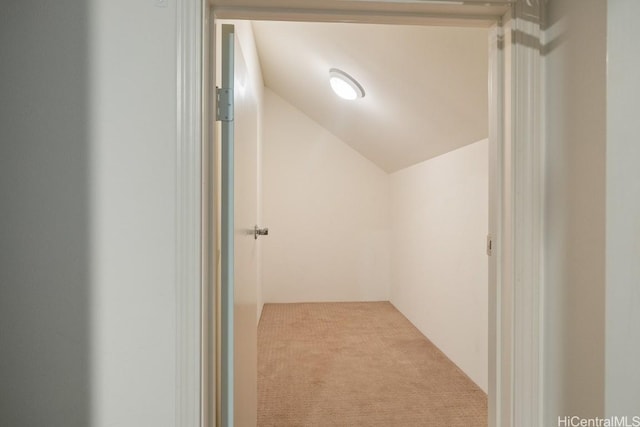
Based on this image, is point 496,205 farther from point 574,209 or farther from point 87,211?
point 87,211

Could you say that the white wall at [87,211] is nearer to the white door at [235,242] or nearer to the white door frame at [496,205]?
the white door frame at [496,205]

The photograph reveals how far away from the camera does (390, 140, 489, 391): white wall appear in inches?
89.5

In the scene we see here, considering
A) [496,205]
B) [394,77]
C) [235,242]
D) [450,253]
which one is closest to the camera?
[496,205]

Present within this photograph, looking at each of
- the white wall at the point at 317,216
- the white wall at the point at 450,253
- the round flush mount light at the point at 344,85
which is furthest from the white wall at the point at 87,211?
the white wall at the point at 317,216

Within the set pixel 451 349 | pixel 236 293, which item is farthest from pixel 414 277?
pixel 236 293

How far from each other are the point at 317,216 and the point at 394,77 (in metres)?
2.36

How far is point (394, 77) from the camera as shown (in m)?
2.33

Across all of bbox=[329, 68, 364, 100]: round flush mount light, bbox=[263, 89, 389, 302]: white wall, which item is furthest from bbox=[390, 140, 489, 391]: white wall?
bbox=[329, 68, 364, 100]: round flush mount light

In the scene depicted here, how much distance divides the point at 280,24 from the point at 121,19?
6.18ft

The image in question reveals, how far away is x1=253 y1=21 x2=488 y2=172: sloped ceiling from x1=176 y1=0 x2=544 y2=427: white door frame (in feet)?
2.02

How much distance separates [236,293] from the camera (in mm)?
1295
